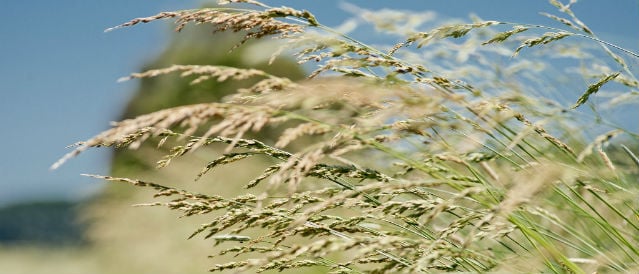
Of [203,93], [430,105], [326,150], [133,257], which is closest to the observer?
[430,105]

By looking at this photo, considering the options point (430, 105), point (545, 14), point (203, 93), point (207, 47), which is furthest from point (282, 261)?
point (207, 47)

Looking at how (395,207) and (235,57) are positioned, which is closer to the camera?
(395,207)

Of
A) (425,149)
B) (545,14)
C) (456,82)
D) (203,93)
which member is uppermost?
(203,93)

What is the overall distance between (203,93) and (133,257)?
289 centimetres

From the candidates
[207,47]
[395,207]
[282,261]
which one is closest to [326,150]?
[395,207]

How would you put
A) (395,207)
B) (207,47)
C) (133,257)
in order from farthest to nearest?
(207,47) < (133,257) < (395,207)

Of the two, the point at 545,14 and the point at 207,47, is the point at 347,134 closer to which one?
the point at 545,14

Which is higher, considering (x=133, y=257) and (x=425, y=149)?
(x=425, y=149)

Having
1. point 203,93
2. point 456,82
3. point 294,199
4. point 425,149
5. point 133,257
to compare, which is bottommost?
point 133,257

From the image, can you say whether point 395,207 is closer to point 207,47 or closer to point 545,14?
point 545,14

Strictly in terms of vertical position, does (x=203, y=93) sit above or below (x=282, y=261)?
above

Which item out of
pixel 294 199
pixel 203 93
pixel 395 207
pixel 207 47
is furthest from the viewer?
pixel 207 47

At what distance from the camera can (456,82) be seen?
5.88 feet

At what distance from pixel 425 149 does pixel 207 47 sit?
9.22 metres
